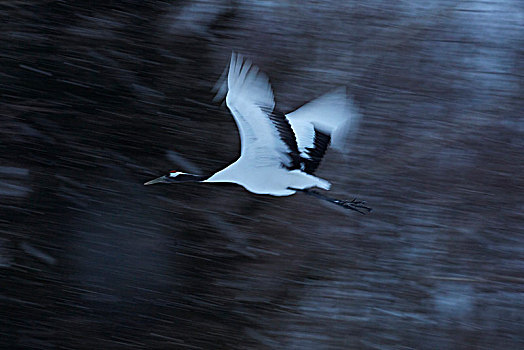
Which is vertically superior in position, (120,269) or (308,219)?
(308,219)

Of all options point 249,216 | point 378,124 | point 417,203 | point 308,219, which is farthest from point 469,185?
point 249,216

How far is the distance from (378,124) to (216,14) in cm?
100

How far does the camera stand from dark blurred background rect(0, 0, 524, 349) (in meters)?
3.07

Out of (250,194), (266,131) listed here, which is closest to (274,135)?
(266,131)

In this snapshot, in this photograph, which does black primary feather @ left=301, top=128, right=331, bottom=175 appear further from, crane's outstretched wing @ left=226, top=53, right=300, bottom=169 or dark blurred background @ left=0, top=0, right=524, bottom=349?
dark blurred background @ left=0, top=0, right=524, bottom=349

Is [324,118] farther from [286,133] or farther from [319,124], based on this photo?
[286,133]

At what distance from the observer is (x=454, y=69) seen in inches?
133

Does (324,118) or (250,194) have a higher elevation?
(324,118)

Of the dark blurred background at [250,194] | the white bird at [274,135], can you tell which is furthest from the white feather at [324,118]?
the dark blurred background at [250,194]

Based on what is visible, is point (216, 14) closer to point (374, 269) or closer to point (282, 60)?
point (282, 60)

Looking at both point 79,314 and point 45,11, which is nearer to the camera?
point 79,314

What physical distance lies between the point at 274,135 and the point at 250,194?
1.21 meters

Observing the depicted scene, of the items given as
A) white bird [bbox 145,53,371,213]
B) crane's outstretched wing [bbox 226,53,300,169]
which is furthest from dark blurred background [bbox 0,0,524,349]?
crane's outstretched wing [bbox 226,53,300,169]

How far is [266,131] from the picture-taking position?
79.1 inches
